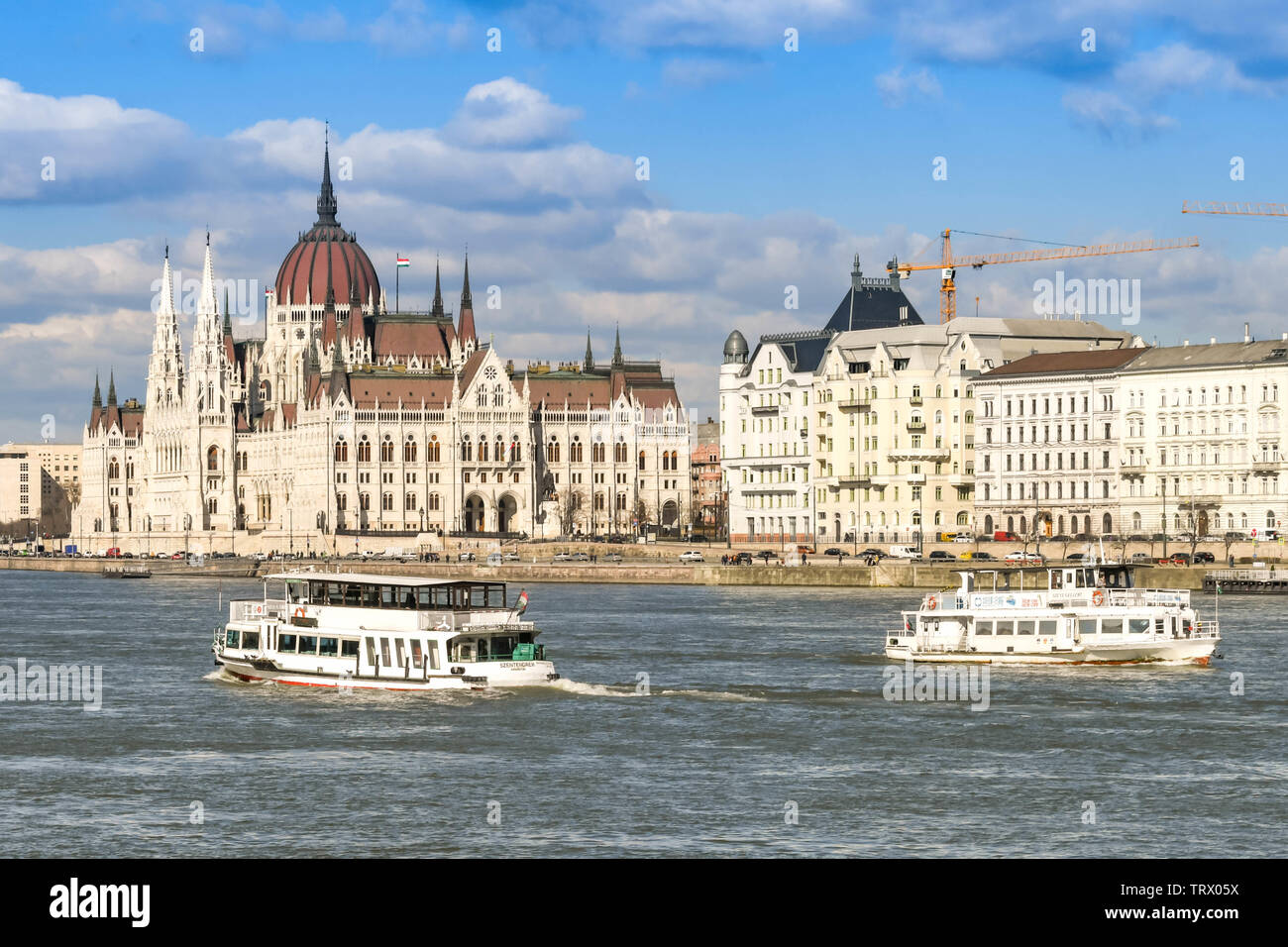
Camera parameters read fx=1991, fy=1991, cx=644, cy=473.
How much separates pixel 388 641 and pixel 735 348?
114541mm

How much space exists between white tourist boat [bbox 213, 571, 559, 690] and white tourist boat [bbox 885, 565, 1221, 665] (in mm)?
14018

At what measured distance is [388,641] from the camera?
52844mm

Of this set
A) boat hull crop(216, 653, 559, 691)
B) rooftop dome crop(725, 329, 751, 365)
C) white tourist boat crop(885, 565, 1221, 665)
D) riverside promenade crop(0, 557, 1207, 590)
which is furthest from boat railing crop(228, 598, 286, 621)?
rooftop dome crop(725, 329, 751, 365)

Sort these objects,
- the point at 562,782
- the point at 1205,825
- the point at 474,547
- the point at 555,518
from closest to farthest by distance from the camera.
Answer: the point at 1205,825 → the point at 562,782 → the point at 474,547 → the point at 555,518

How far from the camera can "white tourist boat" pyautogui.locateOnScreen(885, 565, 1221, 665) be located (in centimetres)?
5997

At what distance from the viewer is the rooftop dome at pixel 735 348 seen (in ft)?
543

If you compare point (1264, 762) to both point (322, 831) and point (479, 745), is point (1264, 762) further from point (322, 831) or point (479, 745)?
point (322, 831)

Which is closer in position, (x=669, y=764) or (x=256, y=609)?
(x=669, y=764)

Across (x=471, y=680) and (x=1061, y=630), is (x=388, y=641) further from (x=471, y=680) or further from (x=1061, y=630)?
(x=1061, y=630)

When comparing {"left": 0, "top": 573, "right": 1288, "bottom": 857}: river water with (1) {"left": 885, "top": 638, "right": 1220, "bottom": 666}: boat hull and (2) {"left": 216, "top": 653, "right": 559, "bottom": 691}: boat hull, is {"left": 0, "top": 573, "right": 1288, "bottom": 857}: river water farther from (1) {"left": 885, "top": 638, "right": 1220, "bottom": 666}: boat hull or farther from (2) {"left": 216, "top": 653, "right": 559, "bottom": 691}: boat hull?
(1) {"left": 885, "top": 638, "right": 1220, "bottom": 666}: boat hull

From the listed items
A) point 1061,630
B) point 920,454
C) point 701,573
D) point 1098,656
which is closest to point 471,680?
point 1061,630
